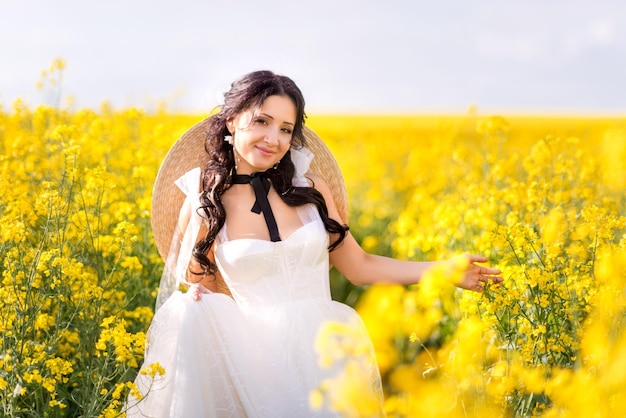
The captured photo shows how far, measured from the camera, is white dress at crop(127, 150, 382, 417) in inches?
110

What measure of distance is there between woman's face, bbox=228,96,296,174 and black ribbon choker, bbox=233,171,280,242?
0.08 metres

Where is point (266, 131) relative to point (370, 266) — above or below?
above

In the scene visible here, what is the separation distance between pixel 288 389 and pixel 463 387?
31.1 inches

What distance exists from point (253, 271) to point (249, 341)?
10.6 inches

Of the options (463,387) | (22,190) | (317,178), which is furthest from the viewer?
(22,190)

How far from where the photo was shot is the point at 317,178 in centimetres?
338

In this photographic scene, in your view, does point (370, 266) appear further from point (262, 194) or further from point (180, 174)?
point (180, 174)

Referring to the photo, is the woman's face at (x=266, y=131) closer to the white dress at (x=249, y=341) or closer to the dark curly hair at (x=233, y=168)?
the dark curly hair at (x=233, y=168)

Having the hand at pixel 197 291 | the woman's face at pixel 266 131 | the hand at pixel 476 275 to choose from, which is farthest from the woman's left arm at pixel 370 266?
the hand at pixel 197 291

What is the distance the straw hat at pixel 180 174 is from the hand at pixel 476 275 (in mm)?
685

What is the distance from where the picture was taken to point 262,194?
10.4 ft

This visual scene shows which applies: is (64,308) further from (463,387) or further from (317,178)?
(463,387)

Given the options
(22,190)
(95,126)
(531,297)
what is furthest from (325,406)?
(95,126)

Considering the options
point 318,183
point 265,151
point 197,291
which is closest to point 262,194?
point 265,151
